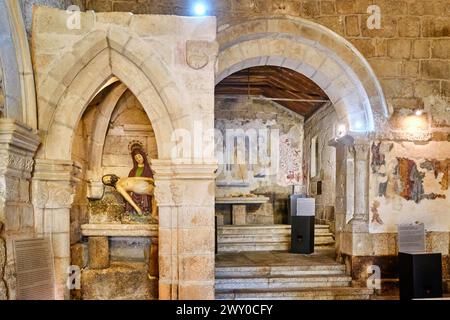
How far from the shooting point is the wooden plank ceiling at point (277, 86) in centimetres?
715

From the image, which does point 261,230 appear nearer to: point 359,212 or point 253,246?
point 253,246

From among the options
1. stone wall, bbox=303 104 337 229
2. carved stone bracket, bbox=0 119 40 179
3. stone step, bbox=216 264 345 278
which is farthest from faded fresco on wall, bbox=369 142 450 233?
carved stone bracket, bbox=0 119 40 179

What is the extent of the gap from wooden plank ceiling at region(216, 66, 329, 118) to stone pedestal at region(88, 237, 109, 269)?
3843mm

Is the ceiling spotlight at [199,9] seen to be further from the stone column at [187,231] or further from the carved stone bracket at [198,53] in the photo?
the stone column at [187,231]

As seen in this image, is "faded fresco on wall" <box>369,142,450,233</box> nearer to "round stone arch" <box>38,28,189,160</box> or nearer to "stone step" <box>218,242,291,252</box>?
"stone step" <box>218,242,291,252</box>

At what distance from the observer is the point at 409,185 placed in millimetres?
5141

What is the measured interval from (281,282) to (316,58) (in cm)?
276

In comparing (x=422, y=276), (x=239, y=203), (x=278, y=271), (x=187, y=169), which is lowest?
(x=278, y=271)

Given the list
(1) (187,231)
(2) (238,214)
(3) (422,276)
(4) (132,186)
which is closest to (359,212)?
(3) (422,276)

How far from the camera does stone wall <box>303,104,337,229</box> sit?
25.5 feet

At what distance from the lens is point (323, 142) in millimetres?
8320

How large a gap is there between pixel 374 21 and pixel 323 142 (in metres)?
3.42

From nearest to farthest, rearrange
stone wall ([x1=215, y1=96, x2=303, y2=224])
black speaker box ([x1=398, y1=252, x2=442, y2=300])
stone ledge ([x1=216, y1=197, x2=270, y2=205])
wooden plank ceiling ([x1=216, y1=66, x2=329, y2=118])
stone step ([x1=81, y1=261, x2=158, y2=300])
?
stone step ([x1=81, y1=261, x2=158, y2=300]) < black speaker box ([x1=398, y1=252, x2=442, y2=300]) < wooden plank ceiling ([x1=216, y1=66, x2=329, y2=118]) < stone ledge ([x1=216, y1=197, x2=270, y2=205]) < stone wall ([x1=215, y1=96, x2=303, y2=224])

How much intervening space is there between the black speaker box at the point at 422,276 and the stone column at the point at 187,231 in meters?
2.25
